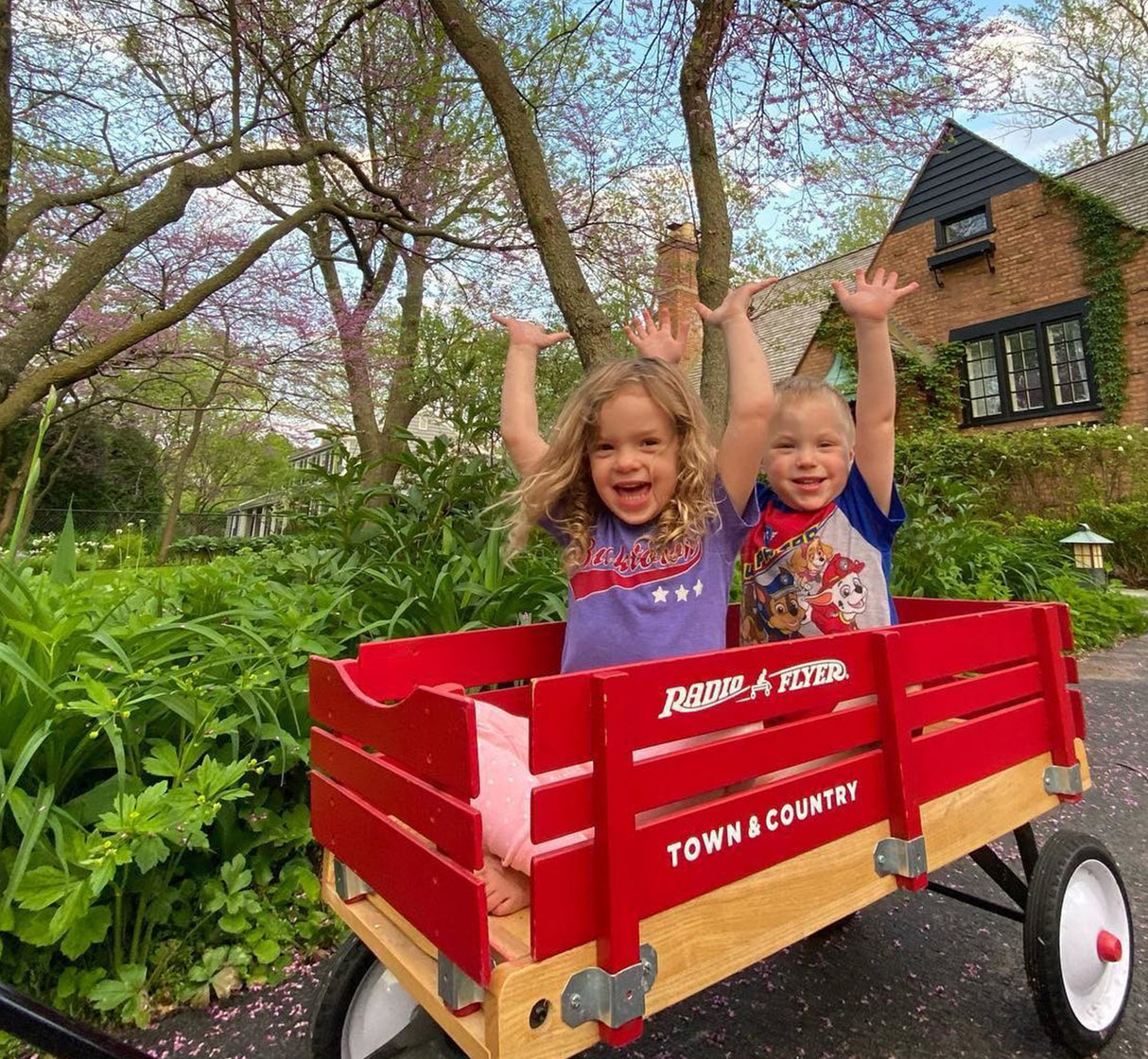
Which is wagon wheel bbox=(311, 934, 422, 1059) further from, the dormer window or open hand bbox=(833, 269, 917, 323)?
the dormer window

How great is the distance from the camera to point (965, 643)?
149 cm

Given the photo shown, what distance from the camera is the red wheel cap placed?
156 centimetres

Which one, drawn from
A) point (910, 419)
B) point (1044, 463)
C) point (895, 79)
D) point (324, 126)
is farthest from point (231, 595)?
point (910, 419)

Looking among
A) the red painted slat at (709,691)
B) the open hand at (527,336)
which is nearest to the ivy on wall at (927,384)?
the open hand at (527,336)

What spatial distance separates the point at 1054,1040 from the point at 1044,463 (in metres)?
9.94

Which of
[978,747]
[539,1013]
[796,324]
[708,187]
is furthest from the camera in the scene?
[796,324]

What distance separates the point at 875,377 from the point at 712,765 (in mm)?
1247

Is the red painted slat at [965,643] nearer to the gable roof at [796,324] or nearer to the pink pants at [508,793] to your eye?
the pink pants at [508,793]

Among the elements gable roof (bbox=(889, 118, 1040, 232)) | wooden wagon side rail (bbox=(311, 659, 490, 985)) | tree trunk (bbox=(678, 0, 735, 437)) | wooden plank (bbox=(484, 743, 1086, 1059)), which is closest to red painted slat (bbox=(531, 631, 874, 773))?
wooden wagon side rail (bbox=(311, 659, 490, 985))

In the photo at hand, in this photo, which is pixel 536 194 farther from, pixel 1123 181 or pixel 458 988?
pixel 1123 181

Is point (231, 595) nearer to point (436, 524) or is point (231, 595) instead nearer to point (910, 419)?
point (436, 524)

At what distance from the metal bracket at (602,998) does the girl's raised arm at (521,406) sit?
134 centimetres

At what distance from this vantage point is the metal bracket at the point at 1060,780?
1646 mm

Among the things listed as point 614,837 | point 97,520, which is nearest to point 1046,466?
point 614,837
